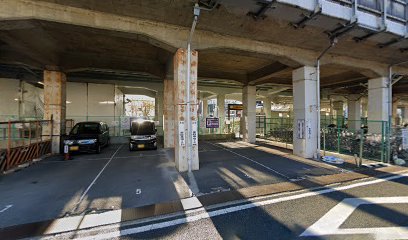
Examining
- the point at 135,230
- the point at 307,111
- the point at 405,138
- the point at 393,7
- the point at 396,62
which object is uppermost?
the point at 393,7

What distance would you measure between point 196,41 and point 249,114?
9.56 meters

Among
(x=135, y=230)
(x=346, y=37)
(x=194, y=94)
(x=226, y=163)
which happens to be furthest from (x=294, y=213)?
(x=346, y=37)

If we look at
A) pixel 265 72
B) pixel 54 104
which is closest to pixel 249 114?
pixel 265 72

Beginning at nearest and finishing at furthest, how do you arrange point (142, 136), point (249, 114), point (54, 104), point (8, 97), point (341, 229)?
point (341, 229)
point (54, 104)
point (142, 136)
point (8, 97)
point (249, 114)

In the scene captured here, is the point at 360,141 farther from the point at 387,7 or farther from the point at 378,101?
the point at 387,7

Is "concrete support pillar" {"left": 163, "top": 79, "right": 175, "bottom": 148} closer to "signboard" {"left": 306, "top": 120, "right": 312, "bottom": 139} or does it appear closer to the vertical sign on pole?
the vertical sign on pole

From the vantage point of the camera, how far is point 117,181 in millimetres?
6215

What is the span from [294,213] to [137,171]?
17.9 feet

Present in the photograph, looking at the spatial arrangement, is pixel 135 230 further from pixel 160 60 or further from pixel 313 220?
pixel 160 60

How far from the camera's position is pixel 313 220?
3.79m

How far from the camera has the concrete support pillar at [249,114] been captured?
15562mm

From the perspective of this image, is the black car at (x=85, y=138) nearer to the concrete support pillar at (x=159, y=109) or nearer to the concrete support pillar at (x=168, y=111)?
the concrete support pillar at (x=168, y=111)

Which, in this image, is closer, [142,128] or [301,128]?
[301,128]

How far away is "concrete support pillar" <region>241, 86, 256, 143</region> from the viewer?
613 inches
